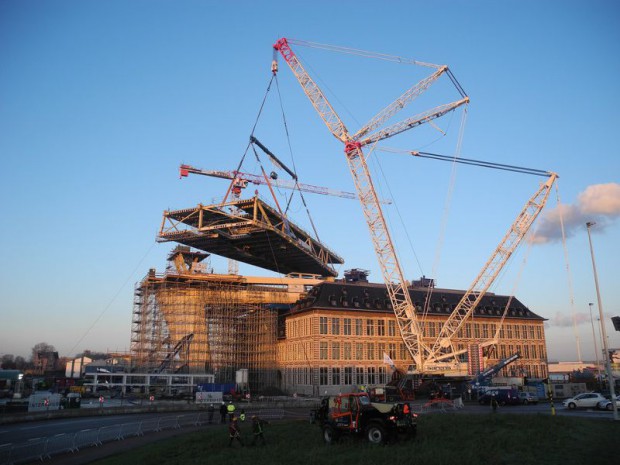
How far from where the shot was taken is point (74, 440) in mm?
28281

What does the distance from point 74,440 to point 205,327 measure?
60.1 meters

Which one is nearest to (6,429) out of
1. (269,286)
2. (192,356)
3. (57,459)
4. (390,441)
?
(57,459)

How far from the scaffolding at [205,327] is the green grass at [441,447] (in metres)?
58.6

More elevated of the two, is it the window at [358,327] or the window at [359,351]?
the window at [358,327]

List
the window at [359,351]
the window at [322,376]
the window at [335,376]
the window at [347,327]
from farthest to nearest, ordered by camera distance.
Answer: the window at [359,351] → the window at [347,327] → the window at [335,376] → the window at [322,376]

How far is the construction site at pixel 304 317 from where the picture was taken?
7594 cm

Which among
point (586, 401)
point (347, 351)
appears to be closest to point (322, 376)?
point (347, 351)

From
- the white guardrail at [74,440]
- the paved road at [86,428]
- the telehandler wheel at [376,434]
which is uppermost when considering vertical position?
the telehandler wheel at [376,434]

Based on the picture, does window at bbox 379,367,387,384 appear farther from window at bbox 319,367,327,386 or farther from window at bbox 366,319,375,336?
window at bbox 319,367,327,386

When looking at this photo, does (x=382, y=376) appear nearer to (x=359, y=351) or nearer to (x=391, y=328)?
(x=359, y=351)

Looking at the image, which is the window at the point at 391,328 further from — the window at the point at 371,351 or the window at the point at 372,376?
the window at the point at 372,376

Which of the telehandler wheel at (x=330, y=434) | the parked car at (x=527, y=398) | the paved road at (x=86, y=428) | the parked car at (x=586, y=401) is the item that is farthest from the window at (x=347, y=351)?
the telehandler wheel at (x=330, y=434)

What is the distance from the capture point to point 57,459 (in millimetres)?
25891

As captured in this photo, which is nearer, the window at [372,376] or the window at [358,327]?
the window at [372,376]
